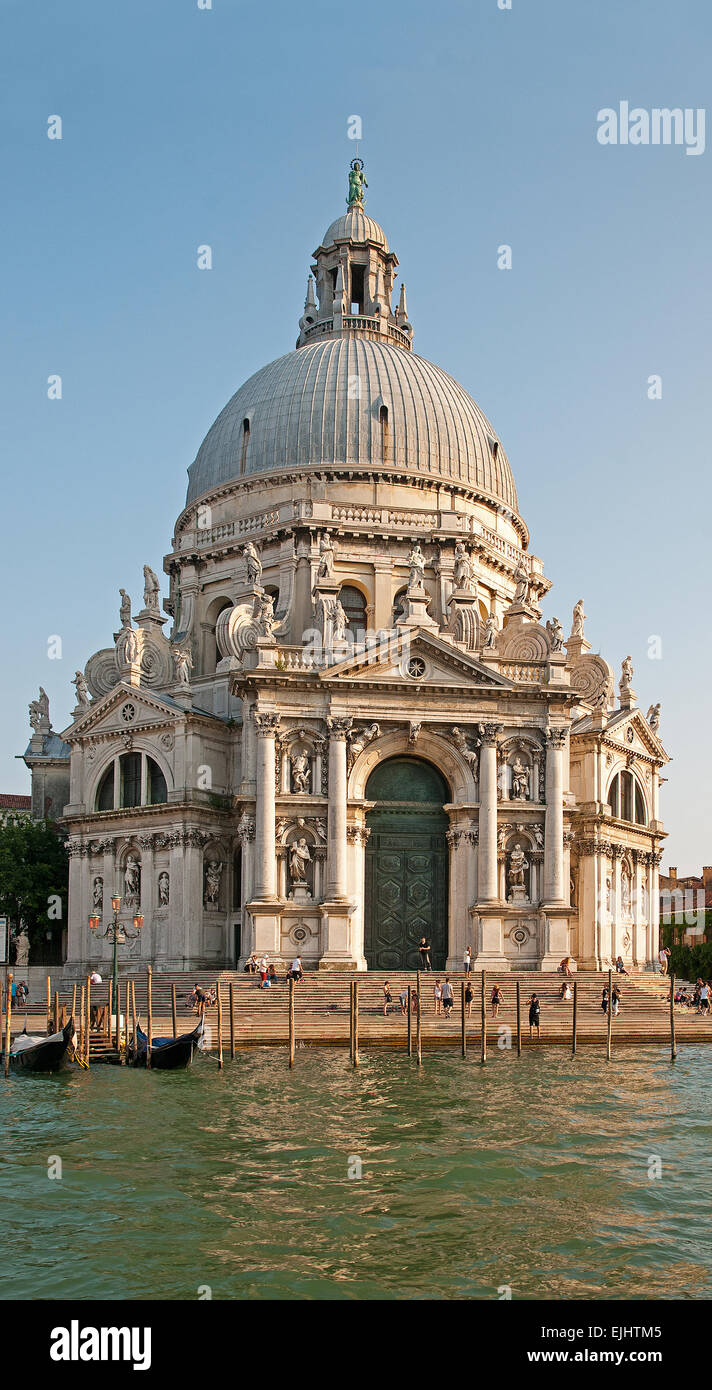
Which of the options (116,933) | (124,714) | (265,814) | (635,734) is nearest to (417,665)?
(265,814)

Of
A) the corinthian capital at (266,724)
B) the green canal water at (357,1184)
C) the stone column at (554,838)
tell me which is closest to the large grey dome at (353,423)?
the corinthian capital at (266,724)

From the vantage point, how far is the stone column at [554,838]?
109ft

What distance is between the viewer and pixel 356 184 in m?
49.4

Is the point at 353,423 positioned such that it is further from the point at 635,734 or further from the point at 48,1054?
the point at 48,1054

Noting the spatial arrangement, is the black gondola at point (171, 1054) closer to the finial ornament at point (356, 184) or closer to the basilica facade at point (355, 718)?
the basilica facade at point (355, 718)

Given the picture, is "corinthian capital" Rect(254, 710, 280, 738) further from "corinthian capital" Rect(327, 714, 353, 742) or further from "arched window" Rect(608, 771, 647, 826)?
"arched window" Rect(608, 771, 647, 826)

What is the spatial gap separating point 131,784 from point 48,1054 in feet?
48.7

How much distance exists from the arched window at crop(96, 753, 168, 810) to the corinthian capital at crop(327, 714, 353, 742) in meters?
6.14

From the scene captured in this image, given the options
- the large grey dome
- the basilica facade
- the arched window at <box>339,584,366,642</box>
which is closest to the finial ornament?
the basilica facade

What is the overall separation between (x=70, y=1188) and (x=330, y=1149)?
3192 mm

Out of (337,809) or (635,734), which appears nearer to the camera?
(337,809)

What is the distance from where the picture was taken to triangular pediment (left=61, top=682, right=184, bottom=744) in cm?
3638

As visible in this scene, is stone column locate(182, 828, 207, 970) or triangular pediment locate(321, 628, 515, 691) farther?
stone column locate(182, 828, 207, 970)
